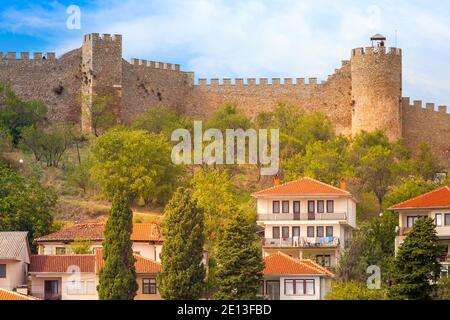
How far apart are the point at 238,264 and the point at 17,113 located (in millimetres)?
34406

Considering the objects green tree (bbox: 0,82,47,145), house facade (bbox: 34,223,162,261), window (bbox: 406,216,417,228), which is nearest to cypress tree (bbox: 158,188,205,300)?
house facade (bbox: 34,223,162,261)

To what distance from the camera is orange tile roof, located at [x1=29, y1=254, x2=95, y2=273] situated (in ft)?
218

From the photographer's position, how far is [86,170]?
87438 millimetres

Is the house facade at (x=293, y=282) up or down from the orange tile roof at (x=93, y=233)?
down

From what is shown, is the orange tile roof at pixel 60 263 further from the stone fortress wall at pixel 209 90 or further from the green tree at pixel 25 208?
the stone fortress wall at pixel 209 90

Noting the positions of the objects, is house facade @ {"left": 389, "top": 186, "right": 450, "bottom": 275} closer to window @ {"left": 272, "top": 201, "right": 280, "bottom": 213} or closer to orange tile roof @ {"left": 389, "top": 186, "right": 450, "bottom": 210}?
orange tile roof @ {"left": 389, "top": 186, "right": 450, "bottom": 210}

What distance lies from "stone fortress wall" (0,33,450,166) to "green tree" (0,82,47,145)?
5.43 feet

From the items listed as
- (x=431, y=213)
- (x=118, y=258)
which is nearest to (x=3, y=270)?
(x=118, y=258)

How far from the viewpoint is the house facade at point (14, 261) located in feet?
214

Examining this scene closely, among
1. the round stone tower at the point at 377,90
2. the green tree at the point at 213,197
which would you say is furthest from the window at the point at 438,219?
the round stone tower at the point at 377,90

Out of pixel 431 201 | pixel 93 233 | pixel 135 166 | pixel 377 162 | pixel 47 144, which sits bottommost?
pixel 93 233

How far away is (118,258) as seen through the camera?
208 feet

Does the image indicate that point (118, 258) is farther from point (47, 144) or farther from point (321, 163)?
point (47, 144)

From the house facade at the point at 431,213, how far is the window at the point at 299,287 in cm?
444
